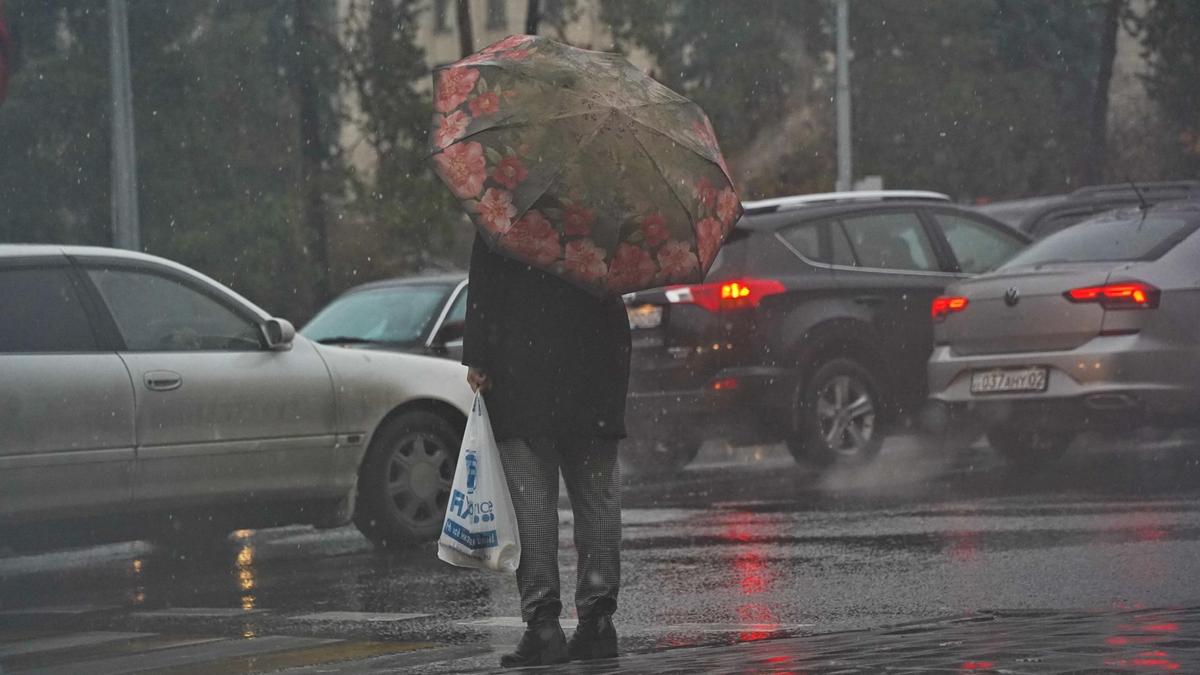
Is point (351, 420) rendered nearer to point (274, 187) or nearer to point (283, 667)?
point (283, 667)

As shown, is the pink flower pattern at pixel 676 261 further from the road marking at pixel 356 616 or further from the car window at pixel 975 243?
the car window at pixel 975 243

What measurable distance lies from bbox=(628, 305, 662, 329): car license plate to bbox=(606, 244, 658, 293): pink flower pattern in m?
7.03

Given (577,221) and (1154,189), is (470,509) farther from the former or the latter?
(1154,189)

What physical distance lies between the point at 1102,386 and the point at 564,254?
654cm

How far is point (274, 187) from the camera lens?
36.7m

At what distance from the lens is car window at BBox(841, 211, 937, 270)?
14.5 m

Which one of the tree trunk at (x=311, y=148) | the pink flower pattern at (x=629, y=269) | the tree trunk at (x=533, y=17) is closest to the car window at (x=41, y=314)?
the pink flower pattern at (x=629, y=269)

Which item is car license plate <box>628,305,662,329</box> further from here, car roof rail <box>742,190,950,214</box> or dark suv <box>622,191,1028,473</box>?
car roof rail <box>742,190,950,214</box>

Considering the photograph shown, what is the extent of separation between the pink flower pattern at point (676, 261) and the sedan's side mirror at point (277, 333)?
13.1ft

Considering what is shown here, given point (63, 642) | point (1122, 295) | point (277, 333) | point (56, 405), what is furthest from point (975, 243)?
point (63, 642)

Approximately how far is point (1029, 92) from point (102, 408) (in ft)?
152

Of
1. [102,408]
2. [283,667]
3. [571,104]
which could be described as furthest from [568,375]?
[102,408]

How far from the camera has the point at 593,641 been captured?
676 cm

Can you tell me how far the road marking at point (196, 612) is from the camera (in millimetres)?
8539
